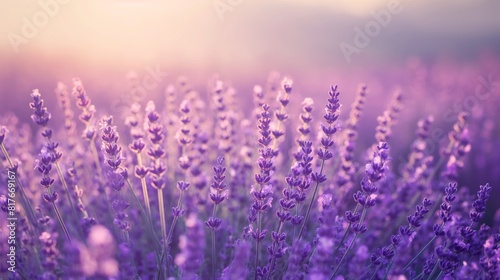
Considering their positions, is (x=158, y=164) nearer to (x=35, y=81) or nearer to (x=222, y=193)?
(x=222, y=193)

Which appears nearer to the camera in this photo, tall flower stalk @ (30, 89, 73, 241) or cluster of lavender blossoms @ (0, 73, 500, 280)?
cluster of lavender blossoms @ (0, 73, 500, 280)

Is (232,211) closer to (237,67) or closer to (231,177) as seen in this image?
(231,177)

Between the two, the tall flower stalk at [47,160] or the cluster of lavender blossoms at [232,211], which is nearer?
the cluster of lavender blossoms at [232,211]

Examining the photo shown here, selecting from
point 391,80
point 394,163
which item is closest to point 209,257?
point 394,163

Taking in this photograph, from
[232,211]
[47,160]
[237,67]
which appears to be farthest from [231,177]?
[237,67]
